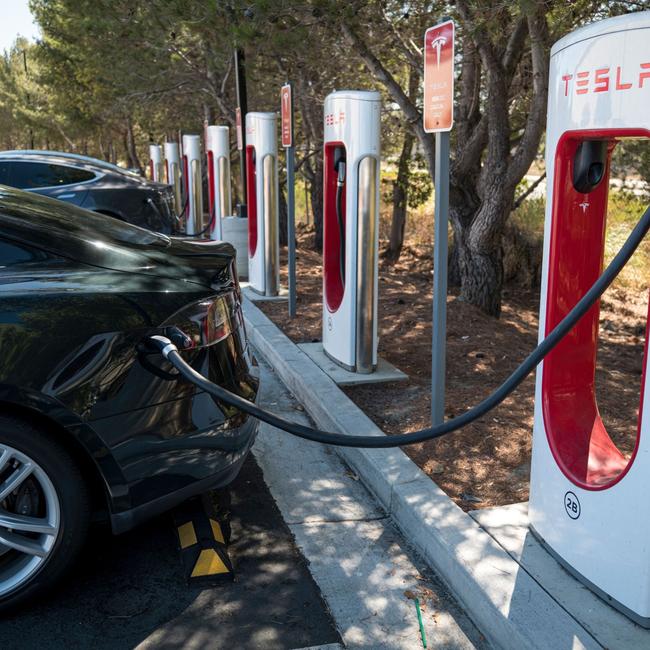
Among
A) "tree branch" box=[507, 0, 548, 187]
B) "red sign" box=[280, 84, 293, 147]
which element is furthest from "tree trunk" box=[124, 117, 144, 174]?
"tree branch" box=[507, 0, 548, 187]

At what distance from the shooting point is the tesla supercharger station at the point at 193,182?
15.1 m

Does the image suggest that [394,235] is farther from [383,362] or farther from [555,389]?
[555,389]

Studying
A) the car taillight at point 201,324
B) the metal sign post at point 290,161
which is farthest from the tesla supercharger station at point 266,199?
the car taillight at point 201,324

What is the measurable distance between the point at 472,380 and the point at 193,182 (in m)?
10.5

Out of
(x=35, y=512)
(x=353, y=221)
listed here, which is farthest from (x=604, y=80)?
(x=353, y=221)

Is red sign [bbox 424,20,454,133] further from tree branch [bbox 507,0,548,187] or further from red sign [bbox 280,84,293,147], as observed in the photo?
red sign [bbox 280,84,293,147]

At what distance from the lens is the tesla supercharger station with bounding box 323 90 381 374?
5.78 meters

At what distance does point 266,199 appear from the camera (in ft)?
31.0

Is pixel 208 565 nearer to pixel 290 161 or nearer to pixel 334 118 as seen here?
pixel 334 118

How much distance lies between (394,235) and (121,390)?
477 inches

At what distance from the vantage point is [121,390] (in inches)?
128

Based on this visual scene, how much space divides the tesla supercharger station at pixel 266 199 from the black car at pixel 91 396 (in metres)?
5.81

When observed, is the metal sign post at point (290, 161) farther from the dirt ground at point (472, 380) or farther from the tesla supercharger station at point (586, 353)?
the tesla supercharger station at point (586, 353)

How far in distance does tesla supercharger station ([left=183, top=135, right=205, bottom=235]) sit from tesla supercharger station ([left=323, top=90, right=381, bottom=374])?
8.74 meters
